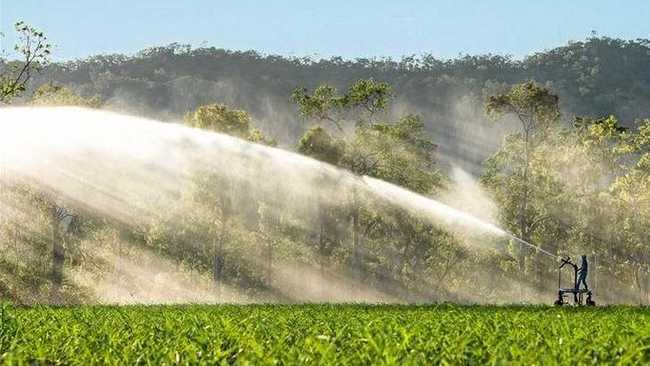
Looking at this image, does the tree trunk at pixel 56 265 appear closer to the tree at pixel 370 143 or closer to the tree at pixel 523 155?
the tree at pixel 370 143

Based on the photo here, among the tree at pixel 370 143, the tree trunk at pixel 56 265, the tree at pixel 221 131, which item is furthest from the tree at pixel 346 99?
the tree trunk at pixel 56 265

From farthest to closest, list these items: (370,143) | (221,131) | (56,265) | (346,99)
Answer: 1. (370,143)
2. (346,99)
3. (221,131)
4. (56,265)

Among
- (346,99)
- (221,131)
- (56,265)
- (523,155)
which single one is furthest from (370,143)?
(523,155)

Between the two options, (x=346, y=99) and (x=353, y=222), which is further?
(x=353, y=222)

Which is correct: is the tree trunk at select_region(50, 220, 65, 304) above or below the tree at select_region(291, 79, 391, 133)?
below

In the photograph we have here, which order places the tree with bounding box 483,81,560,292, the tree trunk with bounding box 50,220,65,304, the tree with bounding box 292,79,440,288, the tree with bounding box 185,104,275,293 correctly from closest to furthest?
the tree trunk with bounding box 50,220,65,304 < the tree with bounding box 185,104,275,293 < the tree with bounding box 292,79,440,288 < the tree with bounding box 483,81,560,292

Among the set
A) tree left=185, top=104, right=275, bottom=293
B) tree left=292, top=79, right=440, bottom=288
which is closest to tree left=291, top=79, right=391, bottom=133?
tree left=292, top=79, right=440, bottom=288

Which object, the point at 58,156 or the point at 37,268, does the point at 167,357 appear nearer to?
A: the point at 37,268

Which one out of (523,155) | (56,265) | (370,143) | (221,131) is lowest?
(56,265)

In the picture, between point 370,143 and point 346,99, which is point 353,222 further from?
point 346,99

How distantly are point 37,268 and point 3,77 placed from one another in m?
37.1

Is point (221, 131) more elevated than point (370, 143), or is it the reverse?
point (221, 131)

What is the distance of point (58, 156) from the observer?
311 feet

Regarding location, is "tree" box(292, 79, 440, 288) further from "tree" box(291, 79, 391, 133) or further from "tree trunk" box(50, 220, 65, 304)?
"tree trunk" box(50, 220, 65, 304)
